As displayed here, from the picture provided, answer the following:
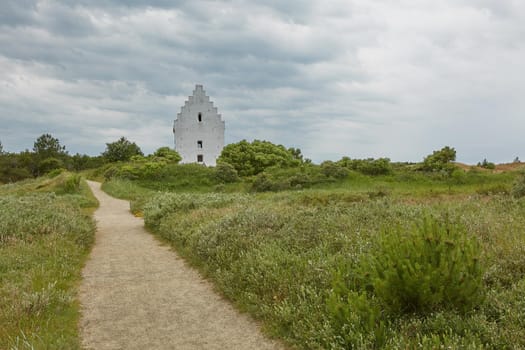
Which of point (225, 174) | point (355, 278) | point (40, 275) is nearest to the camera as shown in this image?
point (355, 278)

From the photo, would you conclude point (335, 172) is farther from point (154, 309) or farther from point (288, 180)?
point (154, 309)

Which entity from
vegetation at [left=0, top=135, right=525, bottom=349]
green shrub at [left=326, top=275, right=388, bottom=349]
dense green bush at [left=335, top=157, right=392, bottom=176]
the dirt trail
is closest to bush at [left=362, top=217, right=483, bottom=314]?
vegetation at [left=0, top=135, right=525, bottom=349]

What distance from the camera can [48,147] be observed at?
A: 84500 mm

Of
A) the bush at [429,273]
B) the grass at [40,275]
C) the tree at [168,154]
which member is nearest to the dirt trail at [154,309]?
the grass at [40,275]

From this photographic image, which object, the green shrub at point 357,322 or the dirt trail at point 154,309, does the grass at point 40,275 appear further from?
the green shrub at point 357,322

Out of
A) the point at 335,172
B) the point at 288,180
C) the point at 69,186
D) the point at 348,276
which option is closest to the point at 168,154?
the point at 69,186

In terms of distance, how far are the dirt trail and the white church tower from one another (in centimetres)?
4723

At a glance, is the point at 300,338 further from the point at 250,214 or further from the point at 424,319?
the point at 250,214

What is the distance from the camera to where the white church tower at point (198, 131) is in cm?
5844

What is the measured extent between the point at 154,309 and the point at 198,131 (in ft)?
172

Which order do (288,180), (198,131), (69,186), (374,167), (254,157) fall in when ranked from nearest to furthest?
(69,186) → (288,180) → (374,167) → (254,157) → (198,131)

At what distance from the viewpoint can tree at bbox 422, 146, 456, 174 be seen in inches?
1431

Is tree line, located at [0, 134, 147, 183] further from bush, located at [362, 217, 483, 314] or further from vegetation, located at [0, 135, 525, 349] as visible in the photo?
bush, located at [362, 217, 483, 314]

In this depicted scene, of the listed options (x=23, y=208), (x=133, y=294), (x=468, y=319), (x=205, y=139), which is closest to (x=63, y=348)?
(x=133, y=294)
